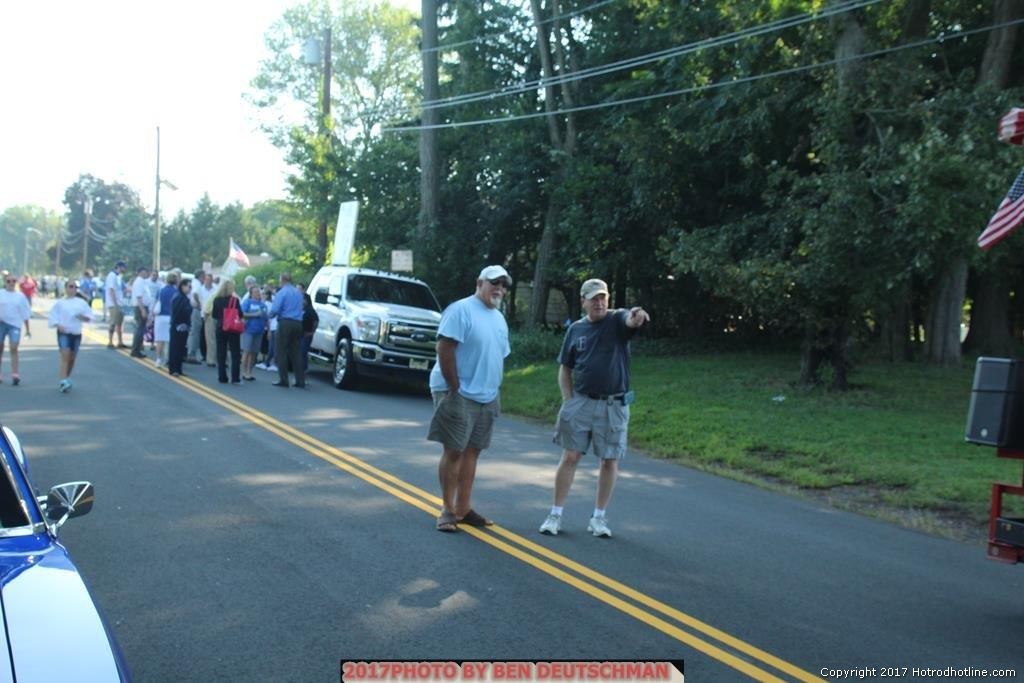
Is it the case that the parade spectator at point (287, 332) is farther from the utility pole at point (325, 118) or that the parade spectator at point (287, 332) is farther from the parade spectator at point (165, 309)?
the utility pole at point (325, 118)

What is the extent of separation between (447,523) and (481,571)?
1.12 m

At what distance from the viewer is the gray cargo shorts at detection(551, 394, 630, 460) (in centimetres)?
804

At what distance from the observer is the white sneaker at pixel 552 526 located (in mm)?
8125

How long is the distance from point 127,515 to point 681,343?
64.9 feet

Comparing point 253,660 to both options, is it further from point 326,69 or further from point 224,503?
point 326,69

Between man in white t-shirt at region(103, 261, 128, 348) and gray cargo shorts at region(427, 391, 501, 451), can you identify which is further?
man in white t-shirt at region(103, 261, 128, 348)

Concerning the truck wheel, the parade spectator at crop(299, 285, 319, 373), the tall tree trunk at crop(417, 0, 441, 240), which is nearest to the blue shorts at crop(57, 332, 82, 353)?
the parade spectator at crop(299, 285, 319, 373)

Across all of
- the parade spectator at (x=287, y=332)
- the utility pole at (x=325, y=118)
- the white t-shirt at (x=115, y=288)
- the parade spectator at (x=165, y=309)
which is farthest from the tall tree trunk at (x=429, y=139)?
the parade spectator at (x=287, y=332)

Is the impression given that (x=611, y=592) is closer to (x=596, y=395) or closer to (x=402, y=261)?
(x=596, y=395)

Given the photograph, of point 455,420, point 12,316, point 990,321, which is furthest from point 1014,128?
point 990,321

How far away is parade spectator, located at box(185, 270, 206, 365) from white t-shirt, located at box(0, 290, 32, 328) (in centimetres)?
511

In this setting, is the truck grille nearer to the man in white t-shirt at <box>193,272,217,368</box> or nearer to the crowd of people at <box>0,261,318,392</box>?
the crowd of people at <box>0,261,318,392</box>

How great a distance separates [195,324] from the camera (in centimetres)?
2186

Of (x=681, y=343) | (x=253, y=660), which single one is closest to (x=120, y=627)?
(x=253, y=660)
